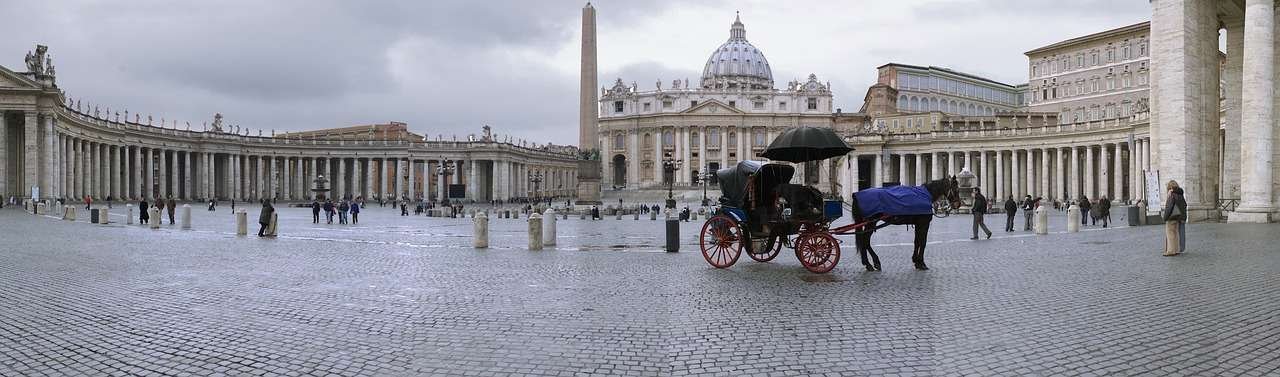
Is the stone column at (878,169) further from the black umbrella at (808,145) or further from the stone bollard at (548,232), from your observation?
the black umbrella at (808,145)

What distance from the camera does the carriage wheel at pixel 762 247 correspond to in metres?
14.7

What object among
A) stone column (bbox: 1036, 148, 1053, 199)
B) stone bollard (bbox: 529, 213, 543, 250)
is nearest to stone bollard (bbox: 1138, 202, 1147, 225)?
stone bollard (bbox: 529, 213, 543, 250)

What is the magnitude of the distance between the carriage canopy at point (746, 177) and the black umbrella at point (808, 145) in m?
0.45

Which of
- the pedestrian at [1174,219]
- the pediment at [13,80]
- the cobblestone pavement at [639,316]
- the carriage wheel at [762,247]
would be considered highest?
the pediment at [13,80]

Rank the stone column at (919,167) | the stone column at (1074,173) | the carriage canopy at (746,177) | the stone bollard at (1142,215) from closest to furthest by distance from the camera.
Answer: the carriage canopy at (746,177), the stone bollard at (1142,215), the stone column at (1074,173), the stone column at (919,167)

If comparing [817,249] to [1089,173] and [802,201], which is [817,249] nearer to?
[802,201]

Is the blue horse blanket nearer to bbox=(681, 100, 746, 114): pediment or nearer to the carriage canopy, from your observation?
the carriage canopy

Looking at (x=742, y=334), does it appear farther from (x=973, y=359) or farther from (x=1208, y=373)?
(x=1208, y=373)

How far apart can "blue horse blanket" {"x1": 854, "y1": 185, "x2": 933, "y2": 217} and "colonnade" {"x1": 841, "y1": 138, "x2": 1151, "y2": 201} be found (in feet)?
154

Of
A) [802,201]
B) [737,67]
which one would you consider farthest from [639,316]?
[737,67]

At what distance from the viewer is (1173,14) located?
94.2 ft

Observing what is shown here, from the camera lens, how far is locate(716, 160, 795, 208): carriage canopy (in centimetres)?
1411

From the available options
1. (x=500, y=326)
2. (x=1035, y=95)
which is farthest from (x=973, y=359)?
(x=1035, y=95)

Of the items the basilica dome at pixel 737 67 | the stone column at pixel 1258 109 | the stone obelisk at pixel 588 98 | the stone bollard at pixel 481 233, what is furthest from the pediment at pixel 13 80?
the basilica dome at pixel 737 67
